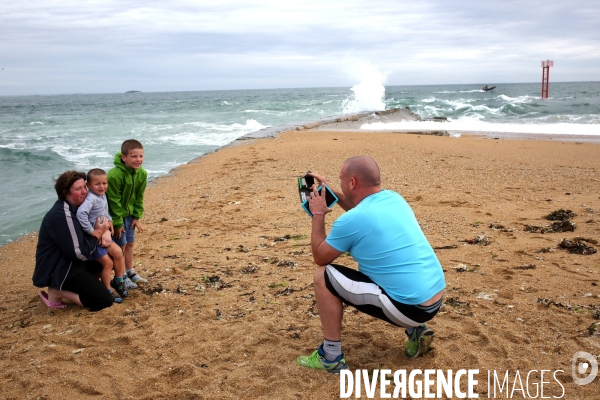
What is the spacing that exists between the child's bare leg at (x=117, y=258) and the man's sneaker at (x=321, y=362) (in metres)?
2.02

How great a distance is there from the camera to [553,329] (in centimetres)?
368

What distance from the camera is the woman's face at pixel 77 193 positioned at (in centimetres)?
425

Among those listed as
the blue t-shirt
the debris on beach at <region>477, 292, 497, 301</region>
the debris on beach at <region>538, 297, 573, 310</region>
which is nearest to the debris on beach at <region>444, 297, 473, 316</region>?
the debris on beach at <region>477, 292, 497, 301</region>

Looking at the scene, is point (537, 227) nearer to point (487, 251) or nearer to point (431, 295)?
point (487, 251)

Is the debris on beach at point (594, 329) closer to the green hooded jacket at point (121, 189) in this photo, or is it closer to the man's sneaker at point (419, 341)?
the man's sneaker at point (419, 341)

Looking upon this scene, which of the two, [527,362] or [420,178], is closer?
[527,362]

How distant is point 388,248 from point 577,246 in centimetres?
314

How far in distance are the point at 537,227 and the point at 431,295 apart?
3.56 meters

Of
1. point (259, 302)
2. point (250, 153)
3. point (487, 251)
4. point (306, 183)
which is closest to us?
point (306, 183)

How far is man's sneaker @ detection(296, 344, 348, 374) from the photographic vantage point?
327 centimetres

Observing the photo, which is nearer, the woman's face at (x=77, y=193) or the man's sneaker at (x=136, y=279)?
the woman's face at (x=77, y=193)

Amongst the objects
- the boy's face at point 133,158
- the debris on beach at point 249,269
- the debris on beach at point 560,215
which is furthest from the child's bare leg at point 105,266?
the debris on beach at point 560,215

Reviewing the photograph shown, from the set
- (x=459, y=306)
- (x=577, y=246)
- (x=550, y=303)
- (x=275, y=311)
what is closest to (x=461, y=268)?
(x=459, y=306)

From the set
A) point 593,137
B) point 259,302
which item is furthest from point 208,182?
point 593,137
